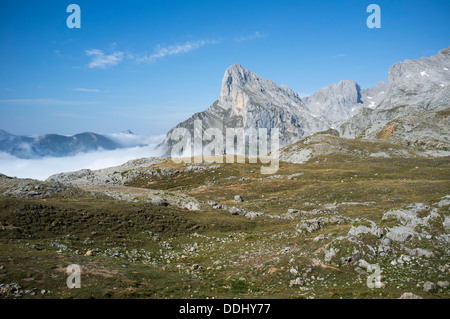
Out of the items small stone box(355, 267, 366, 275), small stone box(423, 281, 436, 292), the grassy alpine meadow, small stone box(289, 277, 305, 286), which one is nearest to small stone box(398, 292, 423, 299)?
the grassy alpine meadow

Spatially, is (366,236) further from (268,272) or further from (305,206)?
(305,206)

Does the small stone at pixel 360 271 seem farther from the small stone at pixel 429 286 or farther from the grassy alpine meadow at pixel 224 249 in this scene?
the small stone at pixel 429 286

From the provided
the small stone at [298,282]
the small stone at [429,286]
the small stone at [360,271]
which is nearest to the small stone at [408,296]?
the small stone at [429,286]

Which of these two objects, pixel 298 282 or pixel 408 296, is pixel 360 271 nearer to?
pixel 408 296

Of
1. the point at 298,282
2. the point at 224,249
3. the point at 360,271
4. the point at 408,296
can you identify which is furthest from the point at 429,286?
the point at 224,249

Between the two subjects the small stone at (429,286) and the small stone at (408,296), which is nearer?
the small stone at (408,296)

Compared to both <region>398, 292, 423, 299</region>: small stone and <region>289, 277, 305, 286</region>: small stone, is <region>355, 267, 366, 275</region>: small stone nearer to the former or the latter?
<region>289, 277, 305, 286</region>: small stone

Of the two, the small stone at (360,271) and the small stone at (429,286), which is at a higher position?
the small stone at (429,286)

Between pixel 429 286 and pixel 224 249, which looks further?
pixel 224 249

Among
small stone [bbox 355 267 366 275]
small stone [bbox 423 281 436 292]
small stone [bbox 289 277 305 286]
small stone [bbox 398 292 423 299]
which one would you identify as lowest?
small stone [bbox 289 277 305 286]
